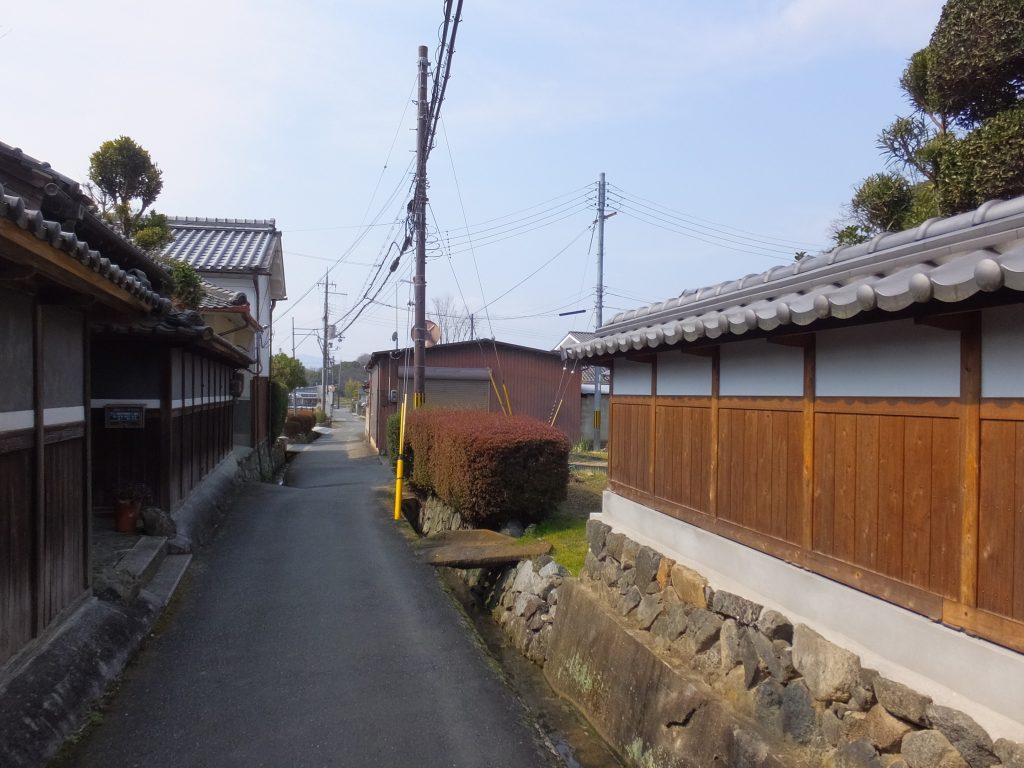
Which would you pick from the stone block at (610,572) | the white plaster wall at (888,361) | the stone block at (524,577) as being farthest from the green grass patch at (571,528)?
the white plaster wall at (888,361)

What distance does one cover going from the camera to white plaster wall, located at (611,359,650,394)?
742cm

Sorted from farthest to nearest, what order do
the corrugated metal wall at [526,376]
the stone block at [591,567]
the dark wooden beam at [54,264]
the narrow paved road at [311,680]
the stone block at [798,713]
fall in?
the corrugated metal wall at [526,376] < the stone block at [591,567] < the narrow paved road at [311,680] < the stone block at [798,713] < the dark wooden beam at [54,264]

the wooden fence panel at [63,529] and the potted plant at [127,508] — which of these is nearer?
the wooden fence panel at [63,529]

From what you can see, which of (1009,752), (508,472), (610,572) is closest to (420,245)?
(508,472)

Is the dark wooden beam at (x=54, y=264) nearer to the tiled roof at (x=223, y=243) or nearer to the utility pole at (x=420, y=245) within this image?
the utility pole at (x=420, y=245)

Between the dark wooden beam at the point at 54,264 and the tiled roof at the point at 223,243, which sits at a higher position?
the tiled roof at the point at 223,243

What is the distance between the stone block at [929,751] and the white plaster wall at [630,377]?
4.19 metres

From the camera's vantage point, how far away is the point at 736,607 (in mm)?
5145

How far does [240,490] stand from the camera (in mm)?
17609

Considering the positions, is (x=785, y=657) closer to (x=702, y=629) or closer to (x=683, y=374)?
(x=702, y=629)

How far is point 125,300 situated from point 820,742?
18.9ft

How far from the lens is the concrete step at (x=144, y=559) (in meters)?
8.03

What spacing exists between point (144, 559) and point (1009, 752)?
8.41 m

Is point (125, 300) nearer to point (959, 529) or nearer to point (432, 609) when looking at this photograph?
point (432, 609)
